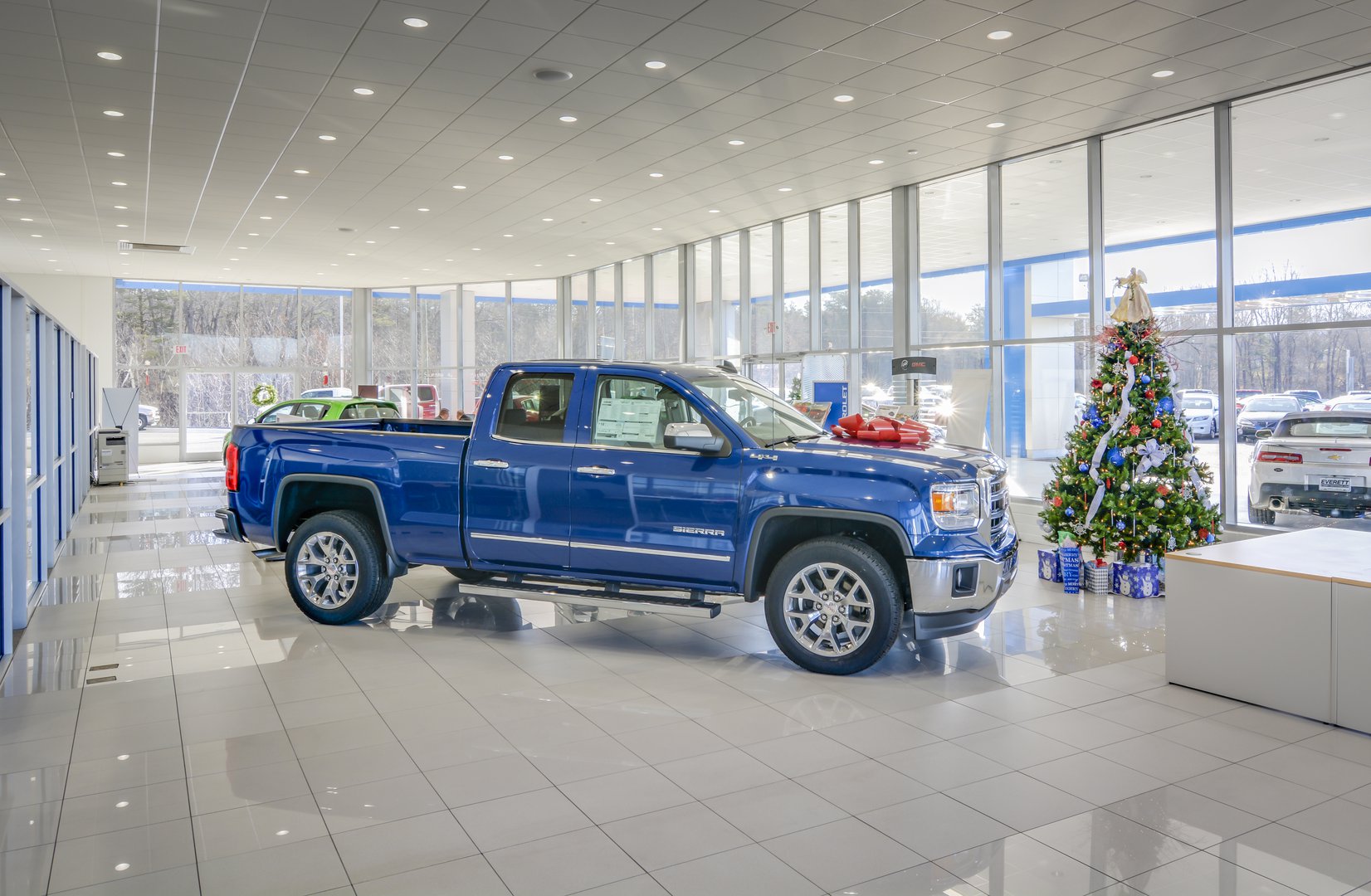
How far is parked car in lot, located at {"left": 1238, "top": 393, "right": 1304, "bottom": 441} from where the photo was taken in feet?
27.7

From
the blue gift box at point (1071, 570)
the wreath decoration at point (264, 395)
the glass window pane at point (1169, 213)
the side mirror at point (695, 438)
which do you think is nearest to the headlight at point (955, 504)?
the side mirror at point (695, 438)

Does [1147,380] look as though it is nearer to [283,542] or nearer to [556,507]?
[556,507]

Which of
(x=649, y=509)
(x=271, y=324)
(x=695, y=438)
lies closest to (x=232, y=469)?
(x=649, y=509)

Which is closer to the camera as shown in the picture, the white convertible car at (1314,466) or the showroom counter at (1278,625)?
the showroom counter at (1278,625)

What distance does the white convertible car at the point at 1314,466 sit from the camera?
7.86m

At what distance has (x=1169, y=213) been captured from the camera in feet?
30.6

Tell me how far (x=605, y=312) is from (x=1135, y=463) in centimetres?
1368

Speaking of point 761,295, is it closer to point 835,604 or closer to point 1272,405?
point 1272,405

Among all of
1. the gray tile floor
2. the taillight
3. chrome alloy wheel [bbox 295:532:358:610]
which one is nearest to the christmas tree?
the gray tile floor

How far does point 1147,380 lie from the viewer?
24.8 ft

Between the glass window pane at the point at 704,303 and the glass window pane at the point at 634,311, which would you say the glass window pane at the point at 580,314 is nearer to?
the glass window pane at the point at 634,311

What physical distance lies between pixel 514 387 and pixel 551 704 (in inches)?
81.8

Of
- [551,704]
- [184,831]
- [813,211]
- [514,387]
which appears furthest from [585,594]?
[813,211]

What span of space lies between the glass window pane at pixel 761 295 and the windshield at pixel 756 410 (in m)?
9.26
